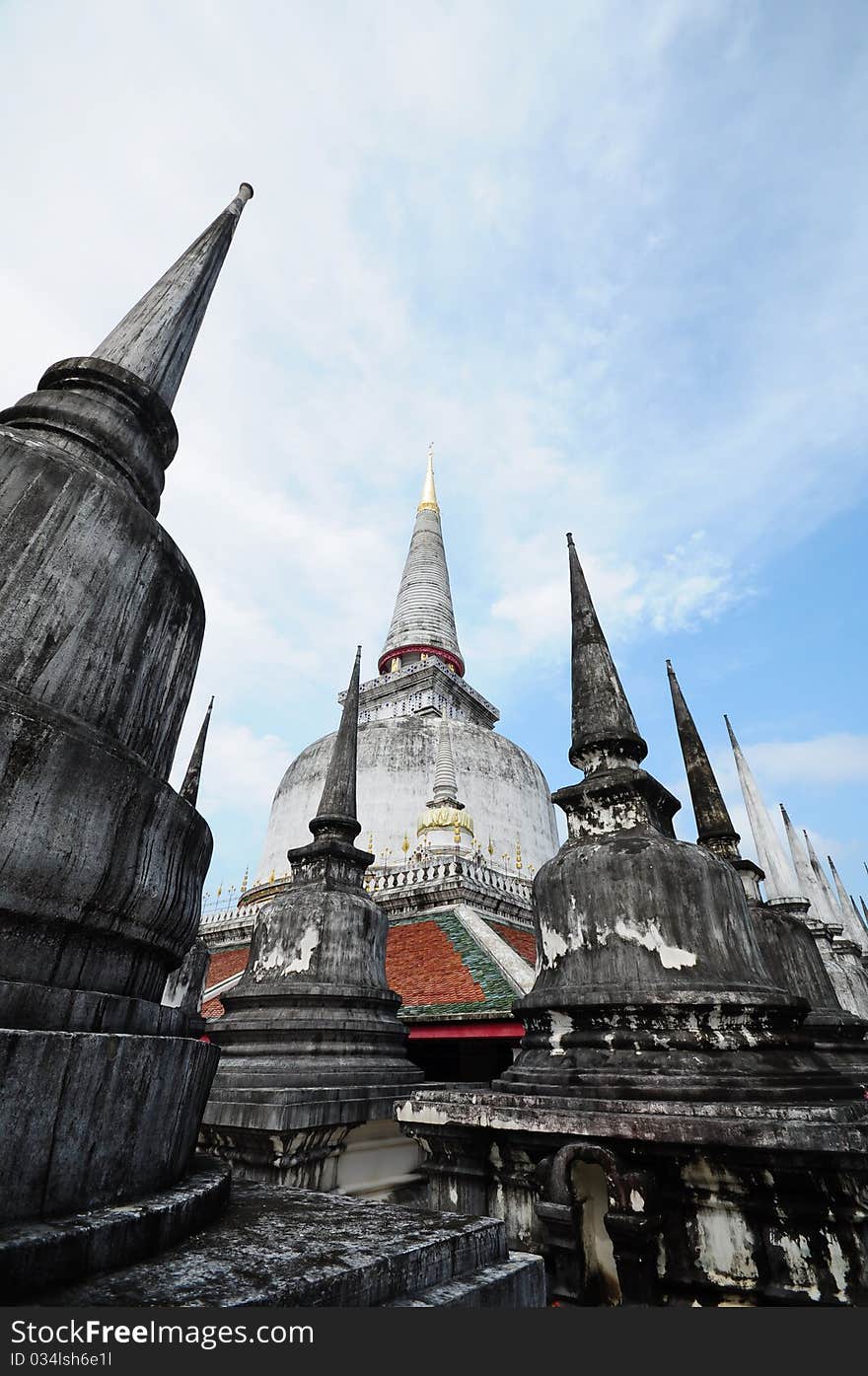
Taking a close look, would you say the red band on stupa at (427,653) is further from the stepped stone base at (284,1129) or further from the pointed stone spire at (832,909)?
the stepped stone base at (284,1129)

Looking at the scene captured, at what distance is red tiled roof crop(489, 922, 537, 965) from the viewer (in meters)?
11.1

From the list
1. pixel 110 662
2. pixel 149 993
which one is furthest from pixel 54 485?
pixel 149 993

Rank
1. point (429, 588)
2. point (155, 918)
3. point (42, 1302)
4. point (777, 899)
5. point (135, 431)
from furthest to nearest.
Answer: point (429, 588), point (777, 899), point (135, 431), point (155, 918), point (42, 1302)

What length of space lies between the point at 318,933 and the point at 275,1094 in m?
1.52

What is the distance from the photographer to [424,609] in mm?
34000

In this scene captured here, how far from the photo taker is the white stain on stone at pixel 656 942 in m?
3.44

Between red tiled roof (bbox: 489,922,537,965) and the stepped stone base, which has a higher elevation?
red tiled roof (bbox: 489,922,537,965)

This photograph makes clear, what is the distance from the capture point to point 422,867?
A: 551 inches

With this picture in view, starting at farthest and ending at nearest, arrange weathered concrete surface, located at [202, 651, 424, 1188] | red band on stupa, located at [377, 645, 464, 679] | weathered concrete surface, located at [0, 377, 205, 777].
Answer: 1. red band on stupa, located at [377, 645, 464, 679]
2. weathered concrete surface, located at [202, 651, 424, 1188]
3. weathered concrete surface, located at [0, 377, 205, 777]

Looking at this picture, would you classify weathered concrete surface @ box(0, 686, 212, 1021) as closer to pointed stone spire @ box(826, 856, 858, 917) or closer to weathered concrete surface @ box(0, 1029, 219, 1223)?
weathered concrete surface @ box(0, 1029, 219, 1223)

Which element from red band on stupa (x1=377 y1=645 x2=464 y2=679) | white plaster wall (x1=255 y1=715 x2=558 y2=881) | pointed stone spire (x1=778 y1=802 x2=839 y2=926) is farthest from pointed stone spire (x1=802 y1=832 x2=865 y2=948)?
red band on stupa (x1=377 y1=645 x2=464 y2=679)

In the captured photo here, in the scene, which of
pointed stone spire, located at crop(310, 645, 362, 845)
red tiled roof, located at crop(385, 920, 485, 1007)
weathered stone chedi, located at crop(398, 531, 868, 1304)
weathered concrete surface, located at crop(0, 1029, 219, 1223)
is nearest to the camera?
weathered concrete surface, located at crop(0, 1029, 219, 1223)

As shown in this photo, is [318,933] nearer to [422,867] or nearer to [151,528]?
[151,528]

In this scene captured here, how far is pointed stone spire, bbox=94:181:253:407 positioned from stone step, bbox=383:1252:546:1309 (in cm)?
333
